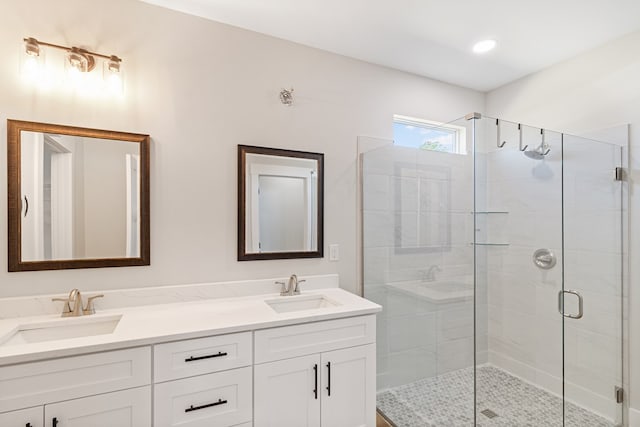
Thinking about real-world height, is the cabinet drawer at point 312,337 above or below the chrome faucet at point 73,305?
below

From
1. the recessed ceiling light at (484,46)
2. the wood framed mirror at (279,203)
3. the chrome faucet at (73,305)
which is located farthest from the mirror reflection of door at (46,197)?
the recessed ceiling light at (484,46)

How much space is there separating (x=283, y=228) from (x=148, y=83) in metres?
1.19

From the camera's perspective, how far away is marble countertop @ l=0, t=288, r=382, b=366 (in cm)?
129

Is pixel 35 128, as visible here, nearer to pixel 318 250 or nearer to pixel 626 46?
pixel 318 250

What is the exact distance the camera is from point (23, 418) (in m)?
1.24

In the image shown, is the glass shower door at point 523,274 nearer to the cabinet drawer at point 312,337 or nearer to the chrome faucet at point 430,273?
the chrome faucet at point 430,273

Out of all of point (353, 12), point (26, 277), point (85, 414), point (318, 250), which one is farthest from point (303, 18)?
point (85, 414)

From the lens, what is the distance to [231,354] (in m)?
1.56

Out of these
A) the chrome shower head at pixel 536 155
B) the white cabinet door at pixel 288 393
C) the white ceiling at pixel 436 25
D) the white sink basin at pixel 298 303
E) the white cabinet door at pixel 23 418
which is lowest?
the white cabinet door at pixel 288 393

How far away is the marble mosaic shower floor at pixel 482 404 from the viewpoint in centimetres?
187

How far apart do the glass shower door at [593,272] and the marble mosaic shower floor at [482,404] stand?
0.16m

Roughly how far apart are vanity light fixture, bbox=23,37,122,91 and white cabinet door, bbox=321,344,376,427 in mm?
1931

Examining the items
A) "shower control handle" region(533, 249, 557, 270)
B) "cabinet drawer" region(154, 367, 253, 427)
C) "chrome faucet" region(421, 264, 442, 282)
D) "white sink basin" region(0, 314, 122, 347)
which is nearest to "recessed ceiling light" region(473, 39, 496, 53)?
"shower control handle" region(533, 249, 557, 270)

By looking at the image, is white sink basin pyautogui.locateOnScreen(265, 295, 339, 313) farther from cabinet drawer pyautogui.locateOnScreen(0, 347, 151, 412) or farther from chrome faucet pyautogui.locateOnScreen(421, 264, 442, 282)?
cabinet drawer pyautogui.locateOnScreen(0, 347, 151, 412)
